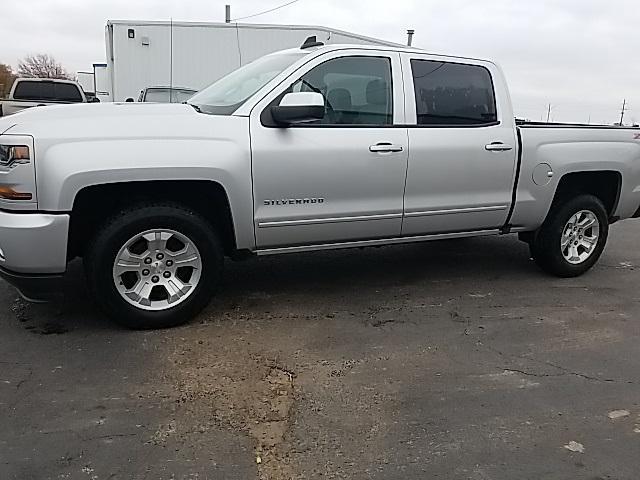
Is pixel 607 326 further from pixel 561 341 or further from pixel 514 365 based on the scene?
pixel 514 365

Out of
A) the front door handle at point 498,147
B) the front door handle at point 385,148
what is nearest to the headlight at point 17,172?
the front door handle at point 385,148

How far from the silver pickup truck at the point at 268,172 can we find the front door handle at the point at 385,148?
2 centimetres

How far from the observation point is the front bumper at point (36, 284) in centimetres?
385

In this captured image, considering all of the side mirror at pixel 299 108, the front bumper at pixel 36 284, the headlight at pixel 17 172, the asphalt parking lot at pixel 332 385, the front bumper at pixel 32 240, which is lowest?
the asphalt parking lot at pixel 332 385

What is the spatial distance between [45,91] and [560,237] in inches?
475

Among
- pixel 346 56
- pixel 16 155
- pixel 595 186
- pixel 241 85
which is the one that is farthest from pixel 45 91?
pixel 595 186

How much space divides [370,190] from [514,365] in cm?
158

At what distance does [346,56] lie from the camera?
184 inches

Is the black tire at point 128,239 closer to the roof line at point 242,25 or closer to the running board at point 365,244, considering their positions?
the running board at point 365,244

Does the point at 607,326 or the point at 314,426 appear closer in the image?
the point at 314,426

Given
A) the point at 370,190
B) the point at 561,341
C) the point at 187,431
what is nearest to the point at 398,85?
the point at 370,190

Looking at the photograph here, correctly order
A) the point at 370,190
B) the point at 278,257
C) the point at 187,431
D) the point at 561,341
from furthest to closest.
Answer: the point at 278,257
the point at 370,190
the point at 561,341
the point at 187,431

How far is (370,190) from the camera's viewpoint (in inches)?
183

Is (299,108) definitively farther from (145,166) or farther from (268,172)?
(145,166)
